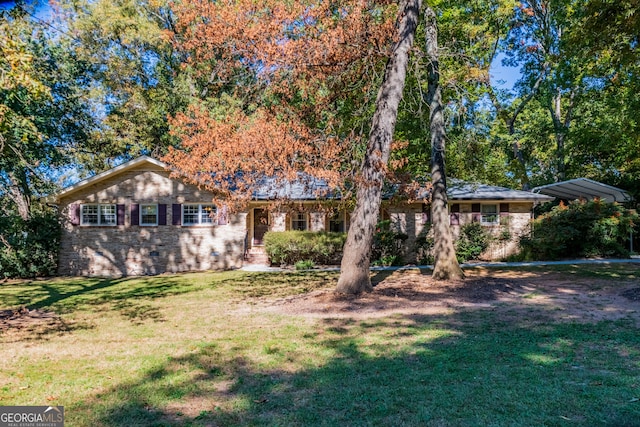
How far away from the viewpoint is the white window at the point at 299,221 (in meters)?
20.3

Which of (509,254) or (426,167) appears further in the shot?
(426,167)

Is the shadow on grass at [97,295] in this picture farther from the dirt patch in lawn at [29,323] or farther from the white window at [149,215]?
the white window at [149,215]

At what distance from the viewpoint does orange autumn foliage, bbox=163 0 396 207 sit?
409 inches

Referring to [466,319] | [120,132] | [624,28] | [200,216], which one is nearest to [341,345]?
[466,319]

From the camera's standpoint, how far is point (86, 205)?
57.0ft

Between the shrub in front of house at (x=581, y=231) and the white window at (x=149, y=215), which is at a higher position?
the white window at (x=149, y=215)

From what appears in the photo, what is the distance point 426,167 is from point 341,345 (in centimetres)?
1628

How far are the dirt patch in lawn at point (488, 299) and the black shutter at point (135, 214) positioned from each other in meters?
10.2

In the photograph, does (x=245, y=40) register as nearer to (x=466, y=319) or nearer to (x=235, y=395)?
(x=466, y=319)

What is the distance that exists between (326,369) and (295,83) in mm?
8711

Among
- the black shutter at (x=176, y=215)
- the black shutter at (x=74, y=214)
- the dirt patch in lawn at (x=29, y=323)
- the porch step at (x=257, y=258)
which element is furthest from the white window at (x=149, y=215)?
the dirt patch in lawn at (x=29, y=323)

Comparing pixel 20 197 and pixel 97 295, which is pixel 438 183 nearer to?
pixel 97 295

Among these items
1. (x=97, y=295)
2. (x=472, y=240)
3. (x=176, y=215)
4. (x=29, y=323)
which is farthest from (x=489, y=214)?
(x=29, y=323)

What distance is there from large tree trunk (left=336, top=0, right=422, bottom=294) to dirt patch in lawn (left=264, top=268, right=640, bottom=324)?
1.66 feet
